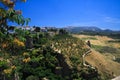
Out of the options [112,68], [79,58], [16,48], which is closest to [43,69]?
[79,58]

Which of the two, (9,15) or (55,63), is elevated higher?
(9,15)

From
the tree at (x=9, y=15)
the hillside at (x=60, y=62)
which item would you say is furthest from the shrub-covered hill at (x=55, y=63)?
the tree at (x=9, y=15)

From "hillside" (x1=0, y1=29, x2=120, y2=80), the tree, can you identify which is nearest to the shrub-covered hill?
"hillside" (x1=0, y1=29, x2=120, y2=80)

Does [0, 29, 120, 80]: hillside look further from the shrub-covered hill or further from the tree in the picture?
the tree

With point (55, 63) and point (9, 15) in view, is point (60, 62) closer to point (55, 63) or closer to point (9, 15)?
point (55, 63)

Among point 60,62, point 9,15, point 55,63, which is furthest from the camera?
point 55,63

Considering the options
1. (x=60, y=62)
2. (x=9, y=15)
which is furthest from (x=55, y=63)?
(x=9, y=15)

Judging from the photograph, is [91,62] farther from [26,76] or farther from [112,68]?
[26,76]

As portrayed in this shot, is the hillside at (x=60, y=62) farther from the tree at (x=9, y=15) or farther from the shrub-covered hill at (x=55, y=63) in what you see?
the tree at (x=9, y=15)
